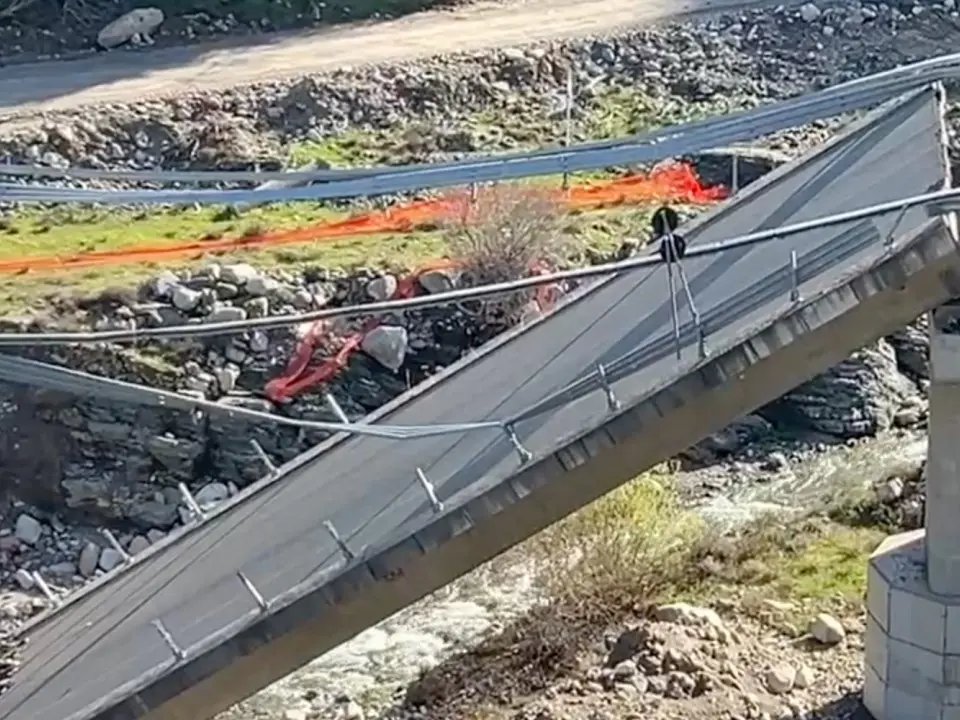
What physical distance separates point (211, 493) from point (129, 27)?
14.0 meters

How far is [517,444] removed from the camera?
15195 millimetres

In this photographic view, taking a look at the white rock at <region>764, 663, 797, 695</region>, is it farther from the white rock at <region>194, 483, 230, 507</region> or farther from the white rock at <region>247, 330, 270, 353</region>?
the white rock at <region>247, 330, 270, 353</region>

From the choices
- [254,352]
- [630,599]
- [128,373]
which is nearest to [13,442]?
[128,373]

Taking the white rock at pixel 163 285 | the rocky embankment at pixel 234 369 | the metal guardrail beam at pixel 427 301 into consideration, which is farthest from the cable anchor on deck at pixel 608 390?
the white rock at pixel 163 285

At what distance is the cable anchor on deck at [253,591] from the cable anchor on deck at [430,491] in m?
1.57

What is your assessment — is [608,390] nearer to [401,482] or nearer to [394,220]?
[401,482]

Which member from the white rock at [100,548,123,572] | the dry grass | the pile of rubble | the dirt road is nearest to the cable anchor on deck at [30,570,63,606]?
the white rock at [100,548,123,572]

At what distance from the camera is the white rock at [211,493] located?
84.6ft

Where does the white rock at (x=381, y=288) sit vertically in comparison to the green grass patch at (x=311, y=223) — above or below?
below

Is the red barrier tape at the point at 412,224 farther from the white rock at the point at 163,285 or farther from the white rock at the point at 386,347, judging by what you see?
the white rock at the point at 163,285

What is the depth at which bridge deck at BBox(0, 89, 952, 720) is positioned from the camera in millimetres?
14664

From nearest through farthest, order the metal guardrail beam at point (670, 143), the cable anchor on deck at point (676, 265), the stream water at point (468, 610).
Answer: the cable anchor on deck at point (676, 265)
the metal guardrail beam at point (670, 143)
the stream water at point (468, 610)

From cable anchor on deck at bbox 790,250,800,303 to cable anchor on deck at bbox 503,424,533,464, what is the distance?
259 cm

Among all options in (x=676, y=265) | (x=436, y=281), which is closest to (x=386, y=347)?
(x=436, y=281)
